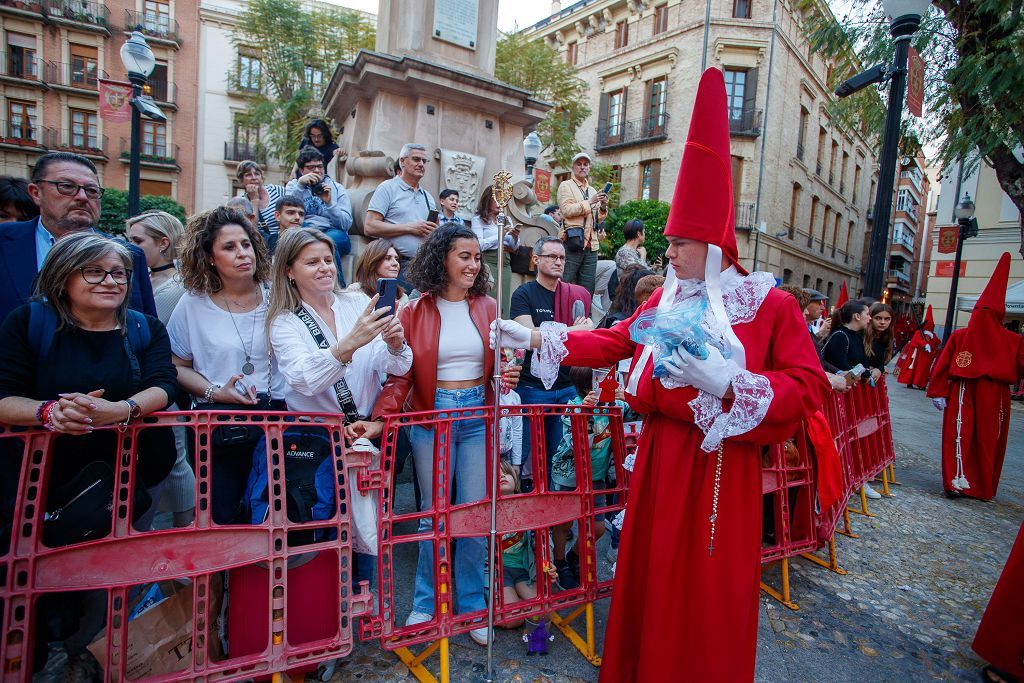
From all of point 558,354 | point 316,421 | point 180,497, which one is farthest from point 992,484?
point 180,497

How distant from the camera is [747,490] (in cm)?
213

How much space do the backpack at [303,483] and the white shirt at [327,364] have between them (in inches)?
6.9

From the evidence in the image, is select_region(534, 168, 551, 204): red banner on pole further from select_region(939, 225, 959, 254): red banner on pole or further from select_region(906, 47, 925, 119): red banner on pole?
select_region(939, 225, 959, 254): red banner on pole

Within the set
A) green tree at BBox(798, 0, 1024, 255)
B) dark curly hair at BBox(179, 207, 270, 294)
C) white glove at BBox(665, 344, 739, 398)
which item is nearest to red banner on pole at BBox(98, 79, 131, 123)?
dark curly hair at BBox(179, 207, 270, 294)

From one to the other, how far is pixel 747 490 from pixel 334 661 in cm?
203

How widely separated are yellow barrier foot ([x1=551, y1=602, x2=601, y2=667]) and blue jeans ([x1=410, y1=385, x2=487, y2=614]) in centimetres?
49

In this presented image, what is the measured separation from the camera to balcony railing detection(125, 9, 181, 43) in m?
30.4

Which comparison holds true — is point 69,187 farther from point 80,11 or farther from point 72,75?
point 80,11

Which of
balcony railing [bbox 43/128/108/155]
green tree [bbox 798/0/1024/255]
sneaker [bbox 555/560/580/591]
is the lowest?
sneaker [bbox 555/560/580/591]

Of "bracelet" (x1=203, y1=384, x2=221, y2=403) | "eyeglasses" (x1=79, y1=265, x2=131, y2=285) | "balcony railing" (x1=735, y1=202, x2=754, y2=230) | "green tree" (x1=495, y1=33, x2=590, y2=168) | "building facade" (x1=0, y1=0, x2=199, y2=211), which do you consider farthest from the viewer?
"building facade" (x1=0, y1=0, x2=199, y2=211)

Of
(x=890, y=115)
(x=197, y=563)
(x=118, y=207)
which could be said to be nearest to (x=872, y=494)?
(x=890, y=115)

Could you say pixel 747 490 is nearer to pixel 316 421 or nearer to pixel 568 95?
pixel 316 421

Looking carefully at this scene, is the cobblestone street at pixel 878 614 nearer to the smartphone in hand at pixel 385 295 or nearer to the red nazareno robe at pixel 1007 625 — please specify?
the red nazareno robe at pixel 1007 625

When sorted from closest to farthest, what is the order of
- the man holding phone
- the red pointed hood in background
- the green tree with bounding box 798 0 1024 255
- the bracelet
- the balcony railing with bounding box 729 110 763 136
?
1. the bracelet
2. the red pointed hood in background
3. the man holding phone
4. the green tree with bounding box 798 0 1024 255
5. the balcony railing with bounding box 729 110 763 136
